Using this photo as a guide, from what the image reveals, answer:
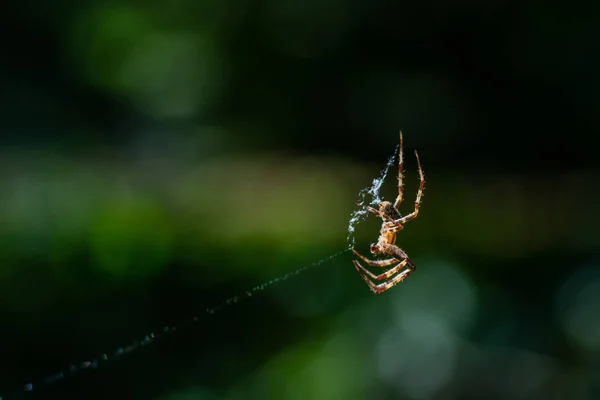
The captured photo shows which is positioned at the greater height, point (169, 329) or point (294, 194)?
point (294, 194)

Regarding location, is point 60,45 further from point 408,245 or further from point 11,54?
point 408,245

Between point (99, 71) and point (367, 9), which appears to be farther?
point (367, 9)

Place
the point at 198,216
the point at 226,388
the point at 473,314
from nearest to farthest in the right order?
the point at 226,388 < the point at 473,314 < the point at 198,216

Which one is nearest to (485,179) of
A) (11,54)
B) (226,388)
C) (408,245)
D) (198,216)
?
(408,245)

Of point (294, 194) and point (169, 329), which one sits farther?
point (294, 194)

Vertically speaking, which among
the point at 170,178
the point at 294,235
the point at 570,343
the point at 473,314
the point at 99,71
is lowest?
the point at 570,343

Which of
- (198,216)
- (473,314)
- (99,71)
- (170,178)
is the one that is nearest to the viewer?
(473,314)

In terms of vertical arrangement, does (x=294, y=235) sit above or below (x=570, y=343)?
above
